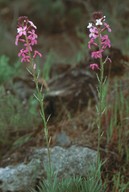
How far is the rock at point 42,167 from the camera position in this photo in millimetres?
2842

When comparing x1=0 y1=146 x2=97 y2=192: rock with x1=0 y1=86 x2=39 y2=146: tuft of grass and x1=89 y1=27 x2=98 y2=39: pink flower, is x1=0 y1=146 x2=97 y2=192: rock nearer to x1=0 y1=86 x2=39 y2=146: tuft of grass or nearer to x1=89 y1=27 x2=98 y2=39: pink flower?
x1=0 y1=86 x2=39 y2=146: tuft of grass

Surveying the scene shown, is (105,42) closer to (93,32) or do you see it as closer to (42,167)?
(93,32)

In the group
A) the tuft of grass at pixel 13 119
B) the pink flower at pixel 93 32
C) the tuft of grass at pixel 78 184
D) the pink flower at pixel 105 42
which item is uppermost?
the pink flower at pixel 93 32

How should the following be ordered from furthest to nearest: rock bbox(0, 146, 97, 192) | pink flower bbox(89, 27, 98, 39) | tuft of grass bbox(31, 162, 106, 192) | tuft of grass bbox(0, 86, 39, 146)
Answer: tuft of grass bbox(0, 86, 39, 146), rock bbox(0, 146, 97, 192), tuft of grass bbox(31, 162, 106, 192), pink flower bbox(89, 27, 98, 39)

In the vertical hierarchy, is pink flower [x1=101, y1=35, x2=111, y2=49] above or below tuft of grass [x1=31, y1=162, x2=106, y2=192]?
above

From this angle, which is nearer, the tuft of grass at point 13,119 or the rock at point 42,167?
the rock at point 42,167

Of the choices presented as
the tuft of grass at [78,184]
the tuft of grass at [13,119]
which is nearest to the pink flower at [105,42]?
the tuft of grass at [78,184]

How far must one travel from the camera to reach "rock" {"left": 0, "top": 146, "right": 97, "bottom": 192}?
2.84 m

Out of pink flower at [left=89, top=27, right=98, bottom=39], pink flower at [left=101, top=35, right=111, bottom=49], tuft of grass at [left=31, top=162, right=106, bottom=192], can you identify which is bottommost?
tuft of grass at [left=31, top=162, right=106, bottom=192]

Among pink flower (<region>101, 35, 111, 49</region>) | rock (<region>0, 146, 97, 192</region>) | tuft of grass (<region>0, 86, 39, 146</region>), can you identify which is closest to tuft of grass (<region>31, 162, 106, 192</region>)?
rock (<region>0, 146, 97, 192</region>)

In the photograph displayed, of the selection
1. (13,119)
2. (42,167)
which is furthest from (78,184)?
(13,119)

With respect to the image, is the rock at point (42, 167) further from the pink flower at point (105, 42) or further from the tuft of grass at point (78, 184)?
the pink flower at point (105, 42)

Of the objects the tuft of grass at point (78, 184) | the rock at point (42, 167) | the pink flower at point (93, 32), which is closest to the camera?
the pink flower at point (93, 32)

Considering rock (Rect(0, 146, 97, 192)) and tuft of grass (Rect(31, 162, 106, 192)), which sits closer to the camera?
tuft of grass (Rect(31, 162, 106, 192))
